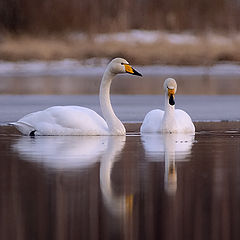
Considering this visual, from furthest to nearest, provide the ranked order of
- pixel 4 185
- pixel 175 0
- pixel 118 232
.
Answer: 1. pixel 175 0
2. pixel 4 185
3. pixel 118 232

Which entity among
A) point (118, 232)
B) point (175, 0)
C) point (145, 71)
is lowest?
point (118, 232)

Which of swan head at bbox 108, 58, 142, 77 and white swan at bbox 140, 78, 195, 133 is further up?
swan head at bbox 108, 58, 142, 77

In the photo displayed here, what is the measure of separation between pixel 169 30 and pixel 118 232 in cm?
2545

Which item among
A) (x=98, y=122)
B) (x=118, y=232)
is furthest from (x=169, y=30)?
(x=118, y=232)

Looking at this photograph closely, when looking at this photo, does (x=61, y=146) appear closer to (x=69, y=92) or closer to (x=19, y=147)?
(x=19, y=147)

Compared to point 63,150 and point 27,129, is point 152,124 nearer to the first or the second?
point 27,129

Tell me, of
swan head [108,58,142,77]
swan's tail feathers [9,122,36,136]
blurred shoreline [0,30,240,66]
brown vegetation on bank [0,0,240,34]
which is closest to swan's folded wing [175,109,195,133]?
swan head [108,58,142,77]

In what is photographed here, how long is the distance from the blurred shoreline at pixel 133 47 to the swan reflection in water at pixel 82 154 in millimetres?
16316

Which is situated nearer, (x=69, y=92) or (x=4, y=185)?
(x=4, y=185)

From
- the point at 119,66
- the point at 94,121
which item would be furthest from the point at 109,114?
the point at 119,66

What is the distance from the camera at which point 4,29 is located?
2652 centimetres

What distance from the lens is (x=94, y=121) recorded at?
31.8 feet

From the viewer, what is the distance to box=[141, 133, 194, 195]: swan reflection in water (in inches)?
248

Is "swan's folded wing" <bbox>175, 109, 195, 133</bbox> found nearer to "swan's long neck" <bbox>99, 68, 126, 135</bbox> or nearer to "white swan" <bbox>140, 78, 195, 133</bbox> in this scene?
"white swan" <bbox>140, 78, 195, 133</bbox>
